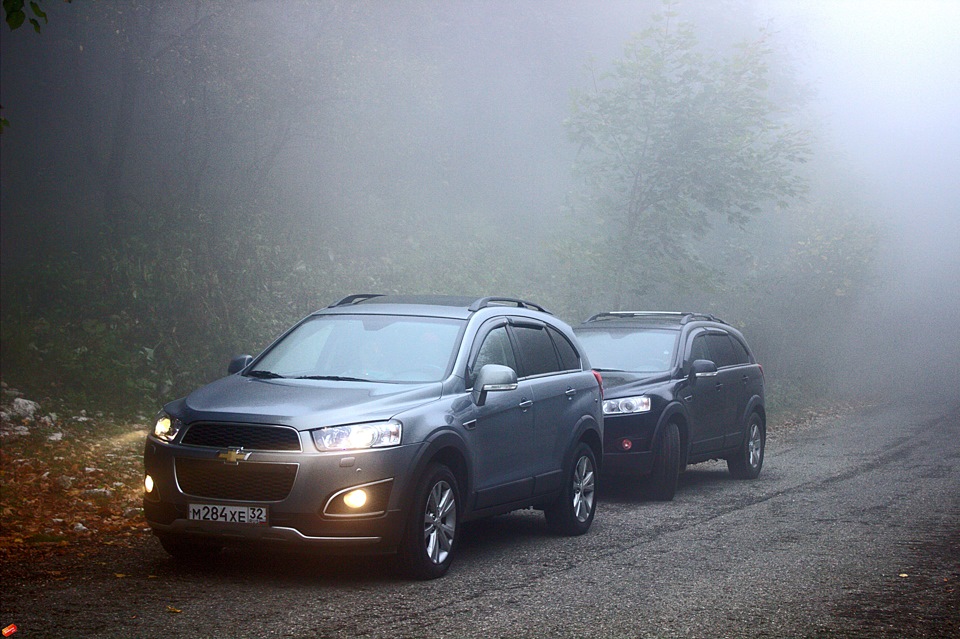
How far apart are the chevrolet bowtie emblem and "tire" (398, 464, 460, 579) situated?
111cm

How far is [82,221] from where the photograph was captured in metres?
17.7

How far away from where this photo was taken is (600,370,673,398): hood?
11.8 meters

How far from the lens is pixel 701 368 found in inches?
488

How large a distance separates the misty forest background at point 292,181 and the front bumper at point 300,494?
7.61m

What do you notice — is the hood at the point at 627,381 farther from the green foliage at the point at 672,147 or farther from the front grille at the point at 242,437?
the green foliage at the point at 672,147

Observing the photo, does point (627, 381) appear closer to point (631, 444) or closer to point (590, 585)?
point (631, 444)

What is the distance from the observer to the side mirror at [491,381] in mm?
7883

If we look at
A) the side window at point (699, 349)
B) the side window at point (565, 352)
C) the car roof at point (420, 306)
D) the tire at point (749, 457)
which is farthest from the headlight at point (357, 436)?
the tire at point (749, 457)

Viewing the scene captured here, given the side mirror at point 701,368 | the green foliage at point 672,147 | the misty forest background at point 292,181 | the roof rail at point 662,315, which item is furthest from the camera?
the green foliage at point 672,147

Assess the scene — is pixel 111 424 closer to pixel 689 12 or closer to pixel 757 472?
pixel 757 472

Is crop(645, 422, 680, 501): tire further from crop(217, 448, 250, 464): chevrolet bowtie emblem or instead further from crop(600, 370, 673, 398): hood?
crop(217, 448, 250, 464): chevrolet bowtie emblem

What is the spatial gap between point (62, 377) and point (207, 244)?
5007 millimetres

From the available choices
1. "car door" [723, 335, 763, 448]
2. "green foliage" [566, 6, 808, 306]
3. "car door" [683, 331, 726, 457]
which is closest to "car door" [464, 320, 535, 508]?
"car door" [683, 331, 726, 457]

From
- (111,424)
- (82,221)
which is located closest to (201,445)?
(111,424)
